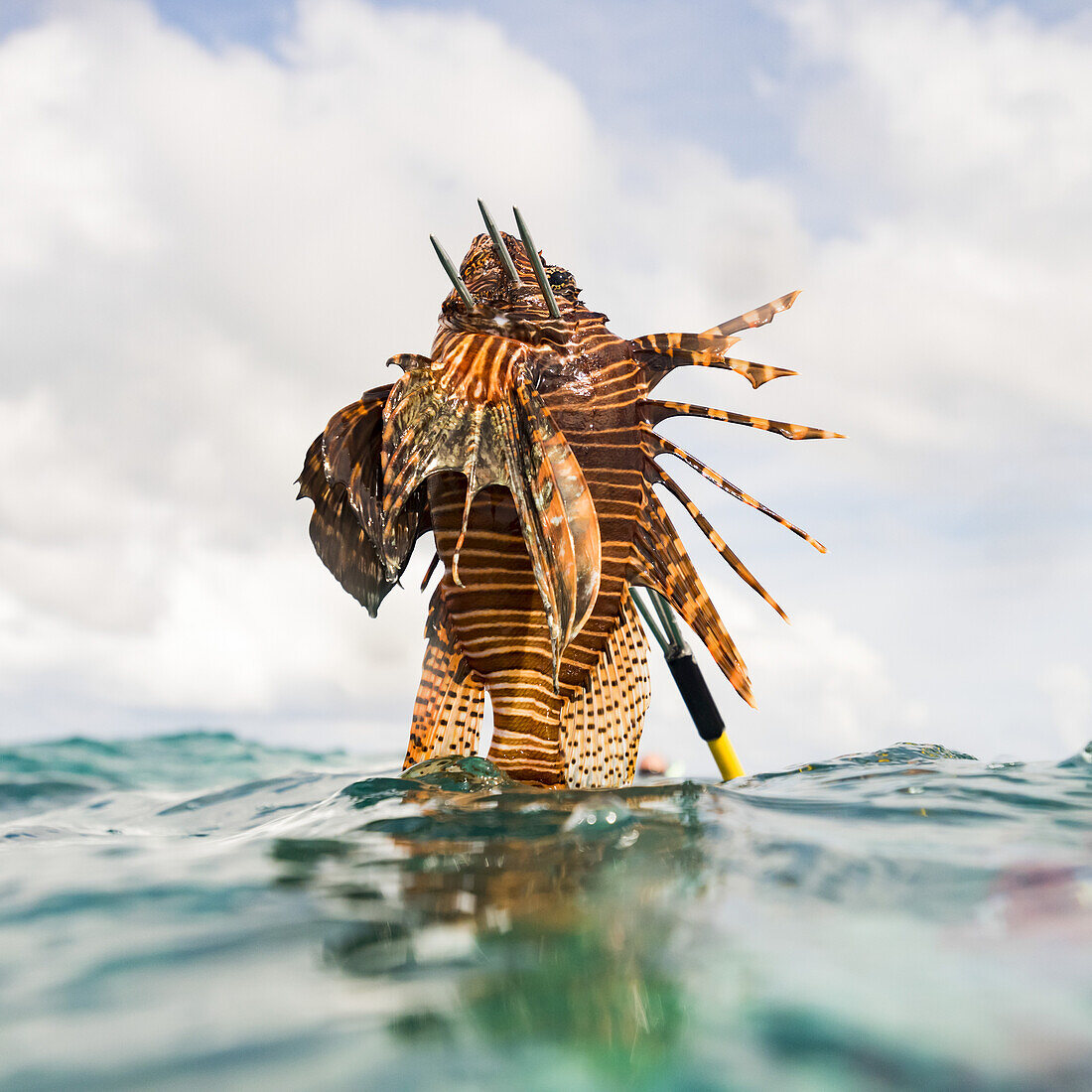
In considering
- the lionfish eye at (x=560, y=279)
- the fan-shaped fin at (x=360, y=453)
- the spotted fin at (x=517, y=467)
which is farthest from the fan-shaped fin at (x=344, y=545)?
the lionfish eye at (x=560, y=279)

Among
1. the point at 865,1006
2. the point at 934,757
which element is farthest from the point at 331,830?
the point at 934,757

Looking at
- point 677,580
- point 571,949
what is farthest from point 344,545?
point 571,949

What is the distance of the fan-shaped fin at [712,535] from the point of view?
335cm

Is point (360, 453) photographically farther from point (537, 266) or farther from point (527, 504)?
point (537, 266)

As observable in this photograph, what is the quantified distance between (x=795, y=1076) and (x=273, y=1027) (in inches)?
28.8

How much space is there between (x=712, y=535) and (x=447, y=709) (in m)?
1.19

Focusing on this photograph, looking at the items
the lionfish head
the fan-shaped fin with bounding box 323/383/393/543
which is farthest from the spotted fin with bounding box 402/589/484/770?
the lionfish head

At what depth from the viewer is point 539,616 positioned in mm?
3102

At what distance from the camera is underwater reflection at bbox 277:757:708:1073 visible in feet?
4.17

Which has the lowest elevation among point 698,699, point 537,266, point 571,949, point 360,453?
point 571,949

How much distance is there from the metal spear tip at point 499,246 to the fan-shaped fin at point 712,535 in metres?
0.88

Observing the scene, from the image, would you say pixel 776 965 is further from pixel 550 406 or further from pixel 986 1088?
pixel 550 406

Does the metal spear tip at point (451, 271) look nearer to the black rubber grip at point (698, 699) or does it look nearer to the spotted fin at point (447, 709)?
the spotted fin at point (447, 709)

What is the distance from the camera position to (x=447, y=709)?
10.6 ft
